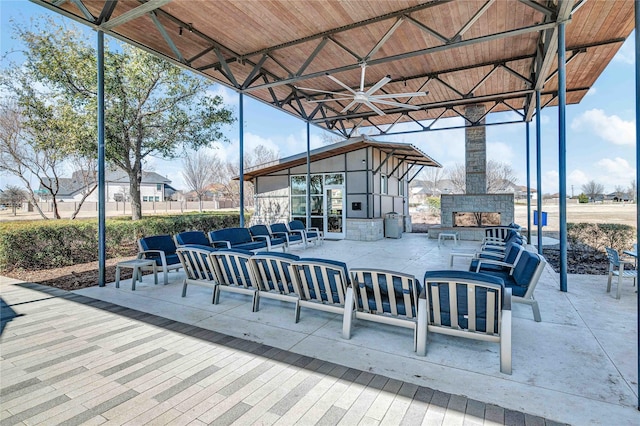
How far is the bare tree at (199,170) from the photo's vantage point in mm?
28203

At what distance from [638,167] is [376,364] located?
91.4 inches

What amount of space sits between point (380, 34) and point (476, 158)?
22.3 ft

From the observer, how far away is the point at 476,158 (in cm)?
1116

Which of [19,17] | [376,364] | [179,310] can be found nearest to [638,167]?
[376,364]

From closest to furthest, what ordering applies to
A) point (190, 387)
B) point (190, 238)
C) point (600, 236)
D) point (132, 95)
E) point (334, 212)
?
point (190, 387)
point (190, 238)
point (600, 236)
point (132, 95)
point (334, 212)

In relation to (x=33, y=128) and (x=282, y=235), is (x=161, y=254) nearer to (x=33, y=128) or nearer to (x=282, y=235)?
(x=282, y=235)

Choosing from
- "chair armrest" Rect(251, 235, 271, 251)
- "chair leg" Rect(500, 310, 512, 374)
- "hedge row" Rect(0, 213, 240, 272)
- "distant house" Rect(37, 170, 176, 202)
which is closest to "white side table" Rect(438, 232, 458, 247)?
"chair armrest" Rect(251, 235, 271, 251)

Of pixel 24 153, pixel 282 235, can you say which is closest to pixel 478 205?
pixel 282 235

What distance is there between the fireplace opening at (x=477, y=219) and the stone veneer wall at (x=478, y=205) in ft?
1.27

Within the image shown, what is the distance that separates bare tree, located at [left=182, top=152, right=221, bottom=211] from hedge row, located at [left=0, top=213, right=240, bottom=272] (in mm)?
20747

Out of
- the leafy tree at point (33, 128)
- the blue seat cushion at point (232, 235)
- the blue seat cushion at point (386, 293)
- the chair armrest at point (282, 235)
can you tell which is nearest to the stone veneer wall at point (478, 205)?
the chair armrest at point (282, 235)

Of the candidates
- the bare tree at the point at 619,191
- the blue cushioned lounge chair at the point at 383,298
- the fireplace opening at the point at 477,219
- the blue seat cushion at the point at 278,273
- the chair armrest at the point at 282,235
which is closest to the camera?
the blue cushioned lounge chair at the point at 383,298

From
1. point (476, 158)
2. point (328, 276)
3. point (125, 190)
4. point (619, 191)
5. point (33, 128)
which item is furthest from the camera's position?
point (619, 191)

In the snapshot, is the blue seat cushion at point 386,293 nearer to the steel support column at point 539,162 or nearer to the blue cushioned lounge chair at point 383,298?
the blue cushioned lounge chair at point 383,298
